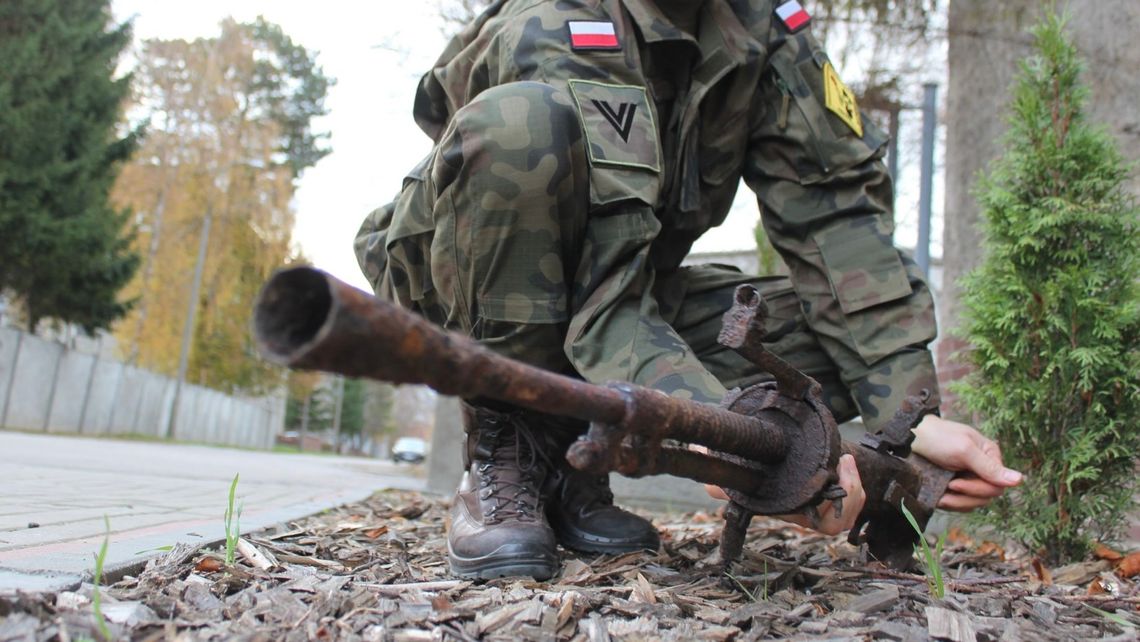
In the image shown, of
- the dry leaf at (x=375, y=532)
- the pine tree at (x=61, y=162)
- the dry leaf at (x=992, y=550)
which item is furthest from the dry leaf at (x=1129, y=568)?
the pine tree at (x=61, y=162)

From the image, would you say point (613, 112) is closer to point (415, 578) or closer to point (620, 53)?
point (620, 53)

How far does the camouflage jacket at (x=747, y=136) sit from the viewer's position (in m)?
2.04

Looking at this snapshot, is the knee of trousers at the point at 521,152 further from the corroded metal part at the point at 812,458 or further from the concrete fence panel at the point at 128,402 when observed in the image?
the concrete fence panel at the point at 128,402

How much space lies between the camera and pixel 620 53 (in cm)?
204

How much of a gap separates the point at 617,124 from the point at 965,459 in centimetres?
103

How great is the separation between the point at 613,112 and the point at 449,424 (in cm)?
432

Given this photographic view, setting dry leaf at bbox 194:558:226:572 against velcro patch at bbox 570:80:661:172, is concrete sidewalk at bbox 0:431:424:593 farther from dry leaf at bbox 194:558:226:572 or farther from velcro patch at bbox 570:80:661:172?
velcro patch at bbox 570:80:661:172

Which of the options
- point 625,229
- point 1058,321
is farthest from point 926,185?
point 625,229

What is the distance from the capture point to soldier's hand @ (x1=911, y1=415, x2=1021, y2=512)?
192 cm

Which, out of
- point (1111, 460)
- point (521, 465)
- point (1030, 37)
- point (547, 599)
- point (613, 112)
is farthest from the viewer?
point (1030, 37)

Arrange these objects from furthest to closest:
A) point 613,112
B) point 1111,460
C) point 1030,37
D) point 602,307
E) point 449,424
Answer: point 449,424, point 1030,37, point 1111,460, point 613,112, point 602,307

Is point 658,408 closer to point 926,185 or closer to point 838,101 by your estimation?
point 838,101

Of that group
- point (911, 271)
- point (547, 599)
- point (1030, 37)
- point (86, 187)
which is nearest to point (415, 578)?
point (547, 599)

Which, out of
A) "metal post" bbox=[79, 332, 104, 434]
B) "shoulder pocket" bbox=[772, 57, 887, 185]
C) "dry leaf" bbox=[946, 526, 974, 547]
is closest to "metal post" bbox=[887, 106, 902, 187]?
"dry leaf" bbox=[946, 526, 974, 547]
